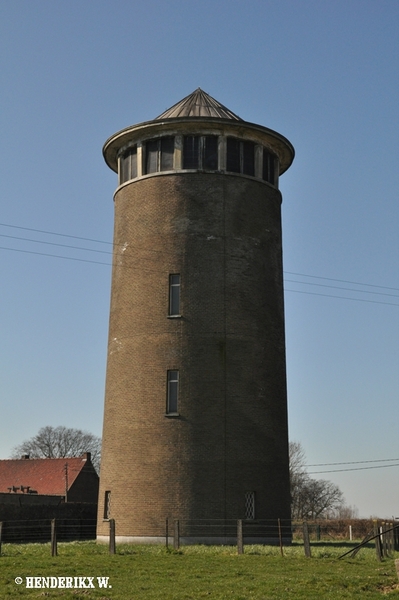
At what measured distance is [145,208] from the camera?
31391mm

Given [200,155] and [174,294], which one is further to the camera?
[200,155]

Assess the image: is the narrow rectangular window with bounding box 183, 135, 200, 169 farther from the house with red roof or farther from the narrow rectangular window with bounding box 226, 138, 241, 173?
the house with red roof

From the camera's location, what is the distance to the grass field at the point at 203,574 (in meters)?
15.0

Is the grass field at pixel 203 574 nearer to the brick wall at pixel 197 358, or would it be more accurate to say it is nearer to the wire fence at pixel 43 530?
the brick wall at pixel 197 358

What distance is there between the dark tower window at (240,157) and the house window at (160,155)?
2.14m

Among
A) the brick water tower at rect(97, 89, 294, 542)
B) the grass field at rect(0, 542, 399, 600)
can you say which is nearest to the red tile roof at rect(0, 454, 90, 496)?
the brick water tower at rect(97, 89, 294, 542)

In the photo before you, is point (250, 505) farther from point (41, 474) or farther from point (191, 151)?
point (41, 474)

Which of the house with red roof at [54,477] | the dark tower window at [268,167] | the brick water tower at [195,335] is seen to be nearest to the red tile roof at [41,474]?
the house with red roof at [54,477]

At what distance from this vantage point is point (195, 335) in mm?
29375

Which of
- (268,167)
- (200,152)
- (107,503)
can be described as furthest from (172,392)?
(268,167)

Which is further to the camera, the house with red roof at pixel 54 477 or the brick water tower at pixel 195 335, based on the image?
the house with red roof at pixel 54 477

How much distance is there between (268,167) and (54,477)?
36830 millimetres

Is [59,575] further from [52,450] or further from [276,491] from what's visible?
[52,450]

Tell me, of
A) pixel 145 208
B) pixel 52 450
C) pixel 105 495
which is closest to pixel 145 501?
pixel 105 495
